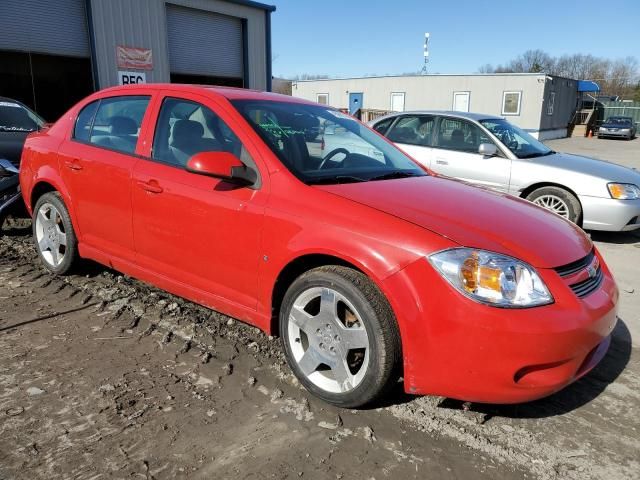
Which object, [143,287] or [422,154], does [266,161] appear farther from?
[422,154]

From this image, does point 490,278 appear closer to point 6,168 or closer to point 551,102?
point 6,168

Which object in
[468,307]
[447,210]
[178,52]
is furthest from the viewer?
[178,52]

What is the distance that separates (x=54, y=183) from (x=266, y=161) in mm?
2328

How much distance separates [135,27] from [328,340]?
14675 millimetres

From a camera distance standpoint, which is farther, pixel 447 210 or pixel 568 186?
pixel 568 186

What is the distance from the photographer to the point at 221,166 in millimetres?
2766

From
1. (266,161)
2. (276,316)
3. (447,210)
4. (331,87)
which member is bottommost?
(276,316)

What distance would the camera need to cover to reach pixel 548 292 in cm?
230

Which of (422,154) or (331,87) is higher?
(331,87)

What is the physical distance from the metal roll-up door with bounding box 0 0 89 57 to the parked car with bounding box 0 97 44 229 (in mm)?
7215

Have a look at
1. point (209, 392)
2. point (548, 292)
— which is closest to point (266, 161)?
point (209, 392)

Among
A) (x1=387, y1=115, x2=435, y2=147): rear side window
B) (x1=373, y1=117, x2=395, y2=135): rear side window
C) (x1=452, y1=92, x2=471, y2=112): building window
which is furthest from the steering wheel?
(x1=452, y1=92, x2=471, y2=112): building window

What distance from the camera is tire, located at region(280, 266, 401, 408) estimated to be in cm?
238

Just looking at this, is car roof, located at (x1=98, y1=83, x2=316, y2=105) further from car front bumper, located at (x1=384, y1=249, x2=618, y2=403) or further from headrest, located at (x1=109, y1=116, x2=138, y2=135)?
car front bumper, located at (x1=384, y1=249, x2=618, y2=403)
